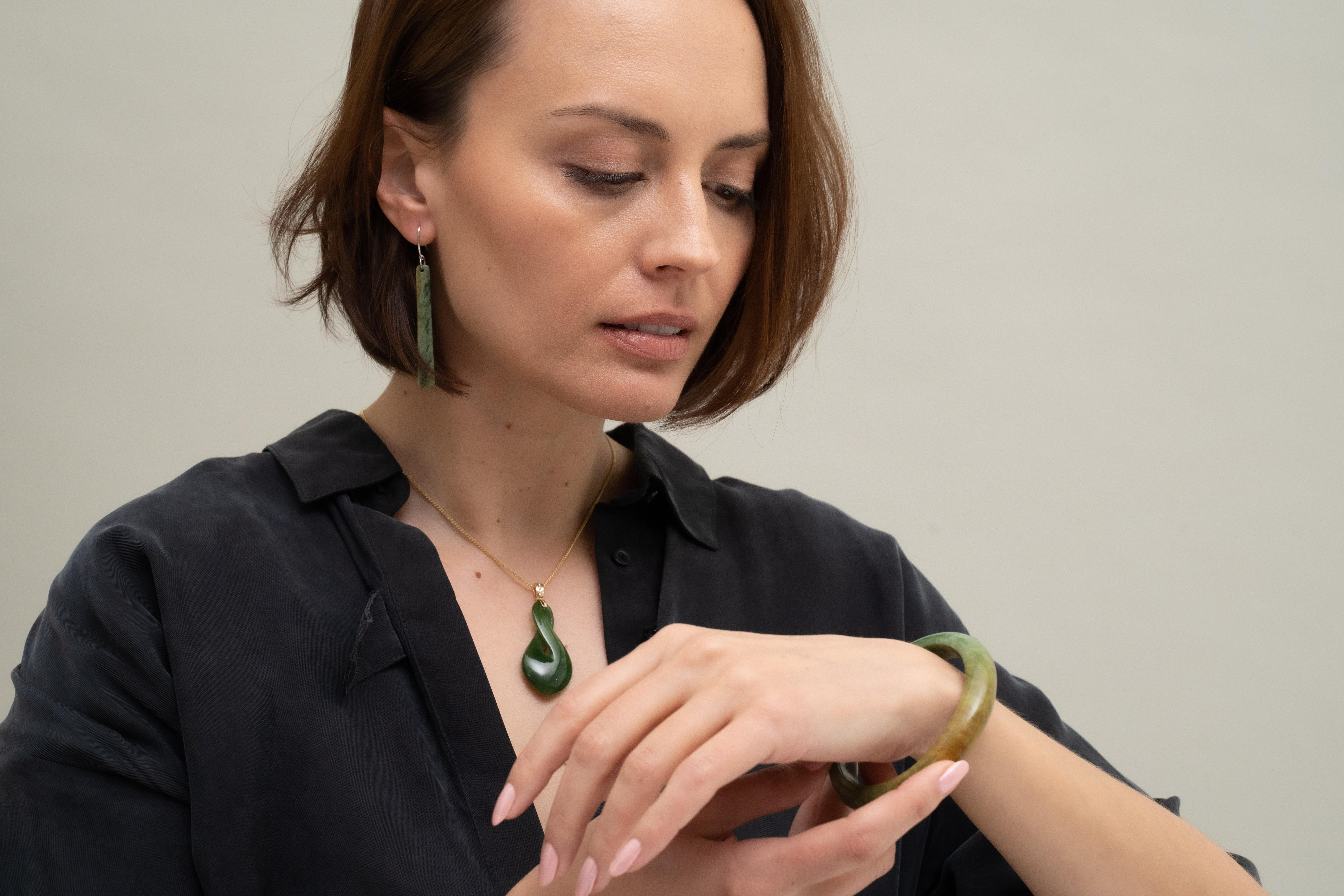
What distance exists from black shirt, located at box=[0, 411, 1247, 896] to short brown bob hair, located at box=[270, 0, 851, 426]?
16 cm

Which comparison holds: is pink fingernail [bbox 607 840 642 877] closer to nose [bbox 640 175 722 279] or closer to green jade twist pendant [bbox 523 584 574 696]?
green jade twist pendant [bbox 523 584 574 696]

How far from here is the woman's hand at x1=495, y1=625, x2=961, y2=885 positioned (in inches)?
33.0

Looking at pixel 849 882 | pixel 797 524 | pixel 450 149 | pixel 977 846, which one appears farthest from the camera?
pixel 797 524

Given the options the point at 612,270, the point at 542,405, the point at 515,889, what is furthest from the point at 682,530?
the point at 515,889

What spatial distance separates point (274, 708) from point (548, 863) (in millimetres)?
395

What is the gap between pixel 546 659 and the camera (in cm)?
131

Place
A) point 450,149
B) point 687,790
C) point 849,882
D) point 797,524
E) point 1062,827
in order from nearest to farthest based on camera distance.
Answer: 1. point 687,790
2. point 849,882
3. point 1062,827
4. point 450,149
5. point 797,524

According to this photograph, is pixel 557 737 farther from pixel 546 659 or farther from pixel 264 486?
pixel 264 486

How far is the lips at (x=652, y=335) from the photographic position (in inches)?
47.3

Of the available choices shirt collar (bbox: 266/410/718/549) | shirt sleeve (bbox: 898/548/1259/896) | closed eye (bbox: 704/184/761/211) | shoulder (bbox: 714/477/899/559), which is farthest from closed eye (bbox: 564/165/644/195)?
shirt sleeve (bbox: 898/548/1259/896)

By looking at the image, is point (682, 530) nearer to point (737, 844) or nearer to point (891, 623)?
point (891, 623)

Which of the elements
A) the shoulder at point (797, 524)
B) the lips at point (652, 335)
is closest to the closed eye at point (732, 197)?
the lips at point (652, 335)

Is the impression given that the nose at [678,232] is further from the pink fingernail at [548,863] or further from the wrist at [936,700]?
the pink fingernail at [548,863]

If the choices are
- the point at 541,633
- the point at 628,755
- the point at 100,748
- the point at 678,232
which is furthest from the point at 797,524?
the point at 100,748
